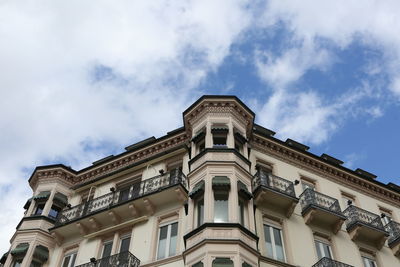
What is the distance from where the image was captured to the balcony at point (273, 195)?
68.8 feet

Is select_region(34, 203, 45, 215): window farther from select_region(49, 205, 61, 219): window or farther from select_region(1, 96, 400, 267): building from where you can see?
select_region(49, 205, 61, 219): window

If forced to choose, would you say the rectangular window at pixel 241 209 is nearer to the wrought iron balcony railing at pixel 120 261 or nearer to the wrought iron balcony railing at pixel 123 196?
the wrought iron balcony railing at pixel 123 196

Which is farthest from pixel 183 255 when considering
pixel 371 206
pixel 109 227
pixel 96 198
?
pixel 371 206

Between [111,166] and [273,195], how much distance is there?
11.2 metres

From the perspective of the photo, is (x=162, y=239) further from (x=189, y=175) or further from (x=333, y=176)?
(x=333, y=176)

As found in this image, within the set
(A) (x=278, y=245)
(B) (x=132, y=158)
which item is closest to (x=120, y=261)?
(A) (x=278, y=245)

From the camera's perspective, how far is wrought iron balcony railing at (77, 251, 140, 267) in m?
19.7

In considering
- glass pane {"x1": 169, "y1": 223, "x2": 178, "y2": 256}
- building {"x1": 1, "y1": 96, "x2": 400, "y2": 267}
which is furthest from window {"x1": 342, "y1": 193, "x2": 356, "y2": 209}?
glass pane {"x1": 169, "y1": 223, "x2": 178, "y2": 256}

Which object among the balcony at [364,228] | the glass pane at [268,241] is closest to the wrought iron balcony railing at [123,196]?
the glass pane at [268,241]

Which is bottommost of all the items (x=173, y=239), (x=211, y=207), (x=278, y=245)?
(x=278, y=245)

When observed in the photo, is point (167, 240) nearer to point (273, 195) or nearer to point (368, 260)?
point (273, 195)

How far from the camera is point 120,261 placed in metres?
19.9

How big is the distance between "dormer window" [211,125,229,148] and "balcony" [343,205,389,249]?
27.5 ft

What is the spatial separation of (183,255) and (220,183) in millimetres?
3739
